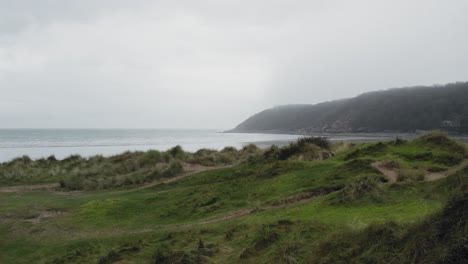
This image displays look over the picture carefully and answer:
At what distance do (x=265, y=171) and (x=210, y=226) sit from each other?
6512 mm

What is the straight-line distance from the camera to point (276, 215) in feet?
31.2

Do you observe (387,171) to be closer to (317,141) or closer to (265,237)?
(265,237)

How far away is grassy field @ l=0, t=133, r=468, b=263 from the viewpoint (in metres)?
5.24

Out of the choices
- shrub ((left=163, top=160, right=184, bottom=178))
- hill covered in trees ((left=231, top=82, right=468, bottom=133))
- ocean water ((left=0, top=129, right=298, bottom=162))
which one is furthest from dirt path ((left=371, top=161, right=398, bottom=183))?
hill covered in trees ((left=231, top=82, right=468, bottom=133))

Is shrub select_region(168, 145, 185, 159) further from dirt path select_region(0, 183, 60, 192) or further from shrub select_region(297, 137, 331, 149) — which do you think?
shrub select_region(297, 137, 331, 149)

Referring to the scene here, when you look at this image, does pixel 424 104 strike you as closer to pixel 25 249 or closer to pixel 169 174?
pixel 169 174

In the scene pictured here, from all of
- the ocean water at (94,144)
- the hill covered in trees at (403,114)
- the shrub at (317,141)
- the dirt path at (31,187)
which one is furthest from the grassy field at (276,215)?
the hill covered in trees at (403,114)

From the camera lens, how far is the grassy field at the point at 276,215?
17.2 ft

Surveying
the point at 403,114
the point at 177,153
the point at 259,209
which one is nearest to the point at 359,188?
the point at 259,209

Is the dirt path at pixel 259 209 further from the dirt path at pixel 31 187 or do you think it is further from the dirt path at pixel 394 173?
the dirt path at pixel 31 187

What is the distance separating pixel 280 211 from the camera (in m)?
9.96

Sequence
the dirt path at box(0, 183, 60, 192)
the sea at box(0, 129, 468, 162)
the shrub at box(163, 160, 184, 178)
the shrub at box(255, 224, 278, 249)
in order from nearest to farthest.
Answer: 1. the shrub at box(255, 224, 278, 249)
2. the dirt path at box(0, 183, 60, 192)
3. the shrub at box(163, 160, 184, 178)
4. the sea at box(0, 129, 468, 162)

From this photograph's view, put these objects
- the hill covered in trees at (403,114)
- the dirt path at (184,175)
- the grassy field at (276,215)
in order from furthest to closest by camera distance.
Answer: the hill covered in trees at (403,114) < the dirt path at (184,175) < the grassy field at (276,215)

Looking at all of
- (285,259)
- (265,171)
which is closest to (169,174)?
(265,171)
